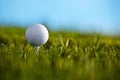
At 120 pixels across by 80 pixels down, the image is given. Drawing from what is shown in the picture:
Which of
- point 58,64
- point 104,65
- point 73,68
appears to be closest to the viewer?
point 73,68

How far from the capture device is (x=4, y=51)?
13.8 ft

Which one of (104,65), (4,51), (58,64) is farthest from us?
(4,51)

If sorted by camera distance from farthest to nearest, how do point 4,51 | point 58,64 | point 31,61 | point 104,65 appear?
1. point 4,51
2. point 104,65
3. point 31,61
4. point 58,64

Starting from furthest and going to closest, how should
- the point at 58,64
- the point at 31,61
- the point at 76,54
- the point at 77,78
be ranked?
the point at 76,54, the point at 31,61, the point at 58,64, the point at 77,78

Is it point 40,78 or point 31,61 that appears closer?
point 40,78

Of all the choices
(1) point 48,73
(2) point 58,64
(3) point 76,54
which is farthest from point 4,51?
(1) point 48,73

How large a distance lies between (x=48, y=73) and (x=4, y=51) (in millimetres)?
1851

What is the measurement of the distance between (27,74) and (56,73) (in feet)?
0.86

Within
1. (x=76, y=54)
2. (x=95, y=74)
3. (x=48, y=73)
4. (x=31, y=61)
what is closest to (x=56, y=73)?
(x=48, y=73)

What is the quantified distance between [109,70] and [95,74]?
31 cm

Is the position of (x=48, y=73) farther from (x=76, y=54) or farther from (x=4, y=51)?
(x=4, y=51)

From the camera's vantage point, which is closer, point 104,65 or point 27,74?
point 27,74

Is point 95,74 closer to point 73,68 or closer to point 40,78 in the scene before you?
point 73,68

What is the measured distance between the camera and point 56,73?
8.55 feet
